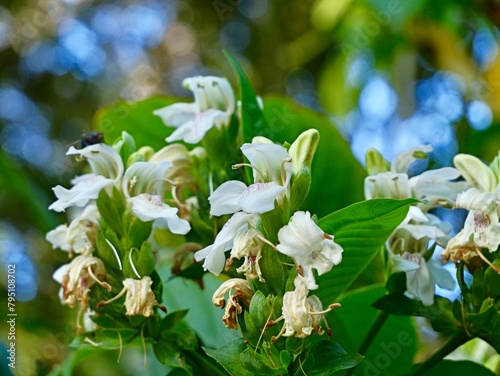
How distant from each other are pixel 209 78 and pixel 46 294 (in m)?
1.28

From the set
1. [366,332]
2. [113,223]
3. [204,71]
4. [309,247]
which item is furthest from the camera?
[204,71]

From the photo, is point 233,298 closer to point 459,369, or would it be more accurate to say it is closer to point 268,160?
point 268,160

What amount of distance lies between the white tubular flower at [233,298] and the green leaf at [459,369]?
0.64 feet

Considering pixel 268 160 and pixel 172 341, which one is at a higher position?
pixel 268 160

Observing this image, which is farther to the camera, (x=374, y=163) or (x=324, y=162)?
(x=324, y=162)

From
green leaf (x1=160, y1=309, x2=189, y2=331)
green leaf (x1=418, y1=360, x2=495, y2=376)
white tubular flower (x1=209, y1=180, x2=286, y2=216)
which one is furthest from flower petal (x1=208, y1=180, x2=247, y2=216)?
green leaf (x1=418, y1=360, x2=495, y2=376)

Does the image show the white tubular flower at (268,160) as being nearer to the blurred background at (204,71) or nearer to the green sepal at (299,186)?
the green sepal at (299,186)

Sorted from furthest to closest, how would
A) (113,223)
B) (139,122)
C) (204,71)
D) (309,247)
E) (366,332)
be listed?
(204,71) → (139,122) → (366,332) → (113,223) → (309,247)

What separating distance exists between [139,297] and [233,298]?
0.22ft

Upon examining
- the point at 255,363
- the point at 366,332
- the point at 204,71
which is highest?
the point at 255,363

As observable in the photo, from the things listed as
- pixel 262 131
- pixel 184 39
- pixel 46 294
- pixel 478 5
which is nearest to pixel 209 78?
pixel 262 131

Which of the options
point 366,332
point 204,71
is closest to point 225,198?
point 366,332

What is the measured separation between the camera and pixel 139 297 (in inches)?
15.7

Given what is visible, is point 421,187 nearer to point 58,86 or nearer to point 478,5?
point 478,5
